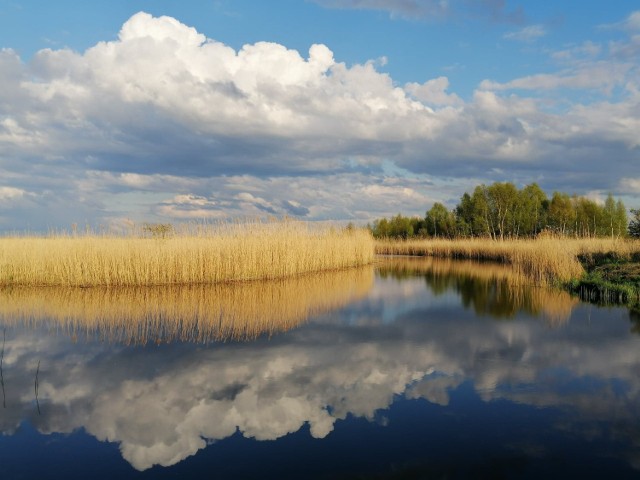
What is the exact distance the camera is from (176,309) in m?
9.27

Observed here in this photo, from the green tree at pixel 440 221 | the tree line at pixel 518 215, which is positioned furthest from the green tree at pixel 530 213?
the green tree at pixel 440 221

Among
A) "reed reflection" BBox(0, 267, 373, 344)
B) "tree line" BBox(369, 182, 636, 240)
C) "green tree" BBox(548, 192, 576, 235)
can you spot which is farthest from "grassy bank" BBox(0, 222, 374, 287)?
"green tree" BBox(548, 192, 576, 235)

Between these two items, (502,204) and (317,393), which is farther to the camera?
(502,204)

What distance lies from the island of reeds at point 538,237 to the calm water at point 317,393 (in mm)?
3799

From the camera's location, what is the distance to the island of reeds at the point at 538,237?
12625mm

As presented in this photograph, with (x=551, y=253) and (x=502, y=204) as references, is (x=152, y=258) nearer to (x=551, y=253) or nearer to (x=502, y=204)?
(x=551, y=253)

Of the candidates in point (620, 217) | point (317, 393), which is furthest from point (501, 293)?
Answer: point (620, 217)

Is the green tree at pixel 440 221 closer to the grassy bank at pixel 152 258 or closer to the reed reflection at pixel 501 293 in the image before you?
the reed reflection at pixel 501 293

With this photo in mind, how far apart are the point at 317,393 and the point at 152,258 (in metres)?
9.33

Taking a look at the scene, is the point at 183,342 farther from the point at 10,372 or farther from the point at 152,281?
the point at 152,281

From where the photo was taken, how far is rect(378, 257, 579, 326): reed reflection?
938cm

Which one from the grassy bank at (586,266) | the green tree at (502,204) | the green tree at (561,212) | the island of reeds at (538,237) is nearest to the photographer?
the grassy bank at (586,266)

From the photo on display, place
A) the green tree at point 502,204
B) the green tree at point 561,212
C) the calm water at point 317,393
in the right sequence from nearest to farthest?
the calm water at point 317,393 → the green tree at point 561,212 → the green tree at point 502,204

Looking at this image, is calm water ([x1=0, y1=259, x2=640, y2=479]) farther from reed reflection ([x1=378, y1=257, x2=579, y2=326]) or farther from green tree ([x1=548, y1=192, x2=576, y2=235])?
green tree ([x1=548, y1=192, x2=576, y2=235])
